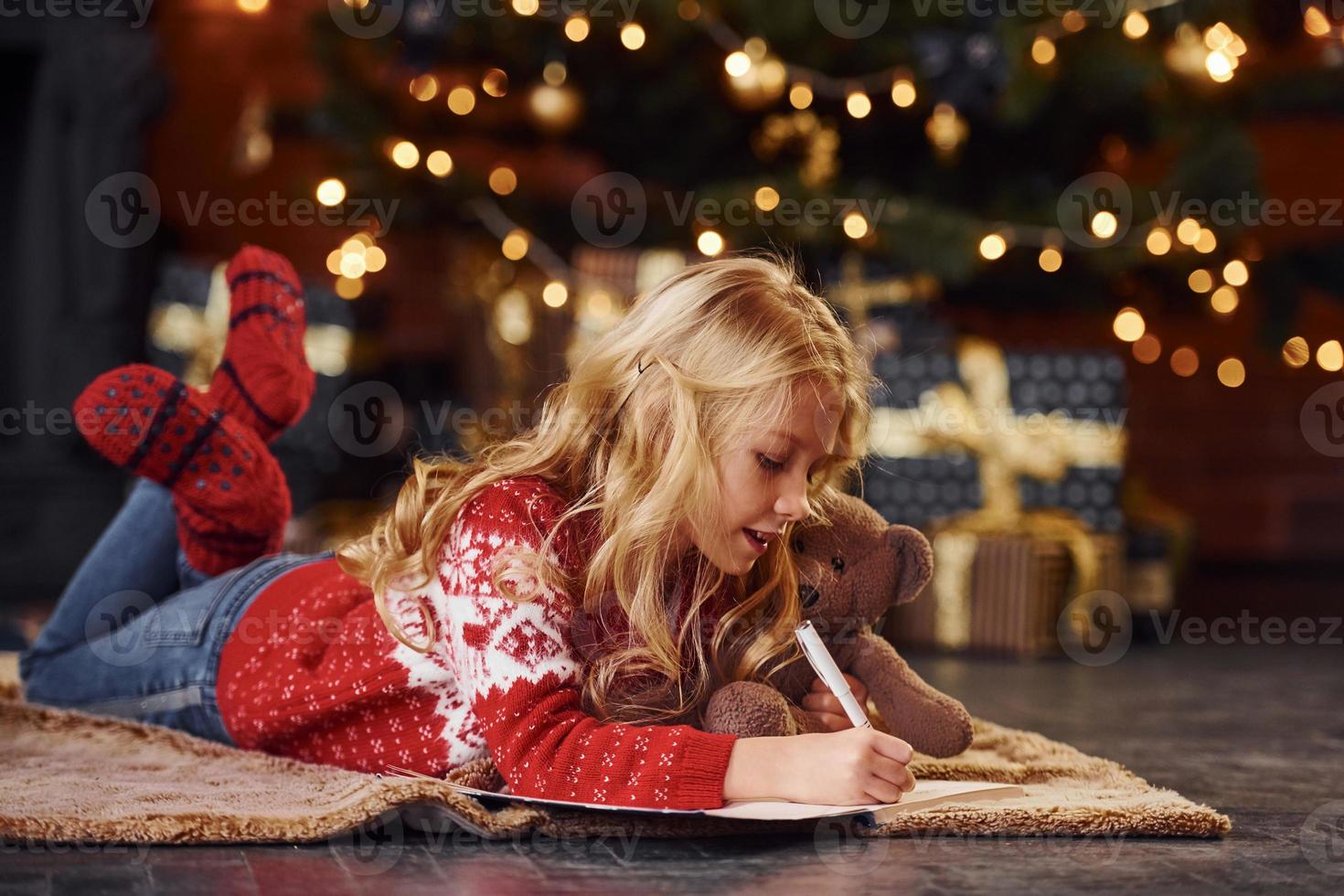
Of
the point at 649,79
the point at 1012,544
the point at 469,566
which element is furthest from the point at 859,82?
the point at 469,566

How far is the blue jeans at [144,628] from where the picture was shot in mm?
1184

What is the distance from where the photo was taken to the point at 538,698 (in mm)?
894

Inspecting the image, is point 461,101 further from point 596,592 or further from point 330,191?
point 596,592

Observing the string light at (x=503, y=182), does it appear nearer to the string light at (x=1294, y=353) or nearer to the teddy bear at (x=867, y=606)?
the string light at (x=1294, y=353)

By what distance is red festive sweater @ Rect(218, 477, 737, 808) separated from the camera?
88cm

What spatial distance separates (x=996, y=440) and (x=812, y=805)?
127cm

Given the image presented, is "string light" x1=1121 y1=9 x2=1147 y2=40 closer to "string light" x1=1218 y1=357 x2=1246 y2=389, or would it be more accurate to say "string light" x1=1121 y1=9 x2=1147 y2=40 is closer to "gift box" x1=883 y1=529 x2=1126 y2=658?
"gift box" x1=883 y1=529 x2=1126 y2=658

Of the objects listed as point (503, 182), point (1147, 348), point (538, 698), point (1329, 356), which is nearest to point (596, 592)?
point (538, 698)

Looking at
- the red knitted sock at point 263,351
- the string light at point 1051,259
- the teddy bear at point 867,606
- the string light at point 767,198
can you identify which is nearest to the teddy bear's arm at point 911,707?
the teddy bear at point 867,606

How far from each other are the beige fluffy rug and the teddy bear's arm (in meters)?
0.07

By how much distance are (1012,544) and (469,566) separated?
1.21 metres

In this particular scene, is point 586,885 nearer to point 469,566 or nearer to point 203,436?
point 469,566

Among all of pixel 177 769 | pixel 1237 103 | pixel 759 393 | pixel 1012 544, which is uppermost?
pixel 1237 103

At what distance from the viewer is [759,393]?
→ 36.3 inches
